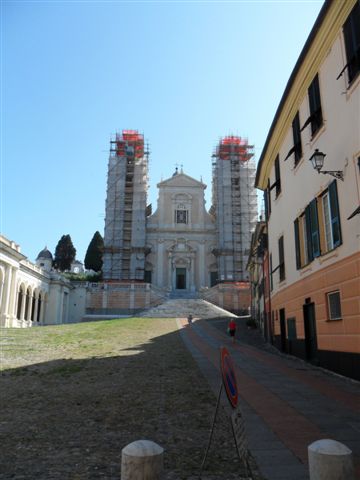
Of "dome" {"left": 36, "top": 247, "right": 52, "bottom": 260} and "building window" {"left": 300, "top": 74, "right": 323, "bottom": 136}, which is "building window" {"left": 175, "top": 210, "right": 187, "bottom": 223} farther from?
"building window" {"left": 300, "top": 74, "right": 323, "bottom": 136}

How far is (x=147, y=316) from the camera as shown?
40.8 m

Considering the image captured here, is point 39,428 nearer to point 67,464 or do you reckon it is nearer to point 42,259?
point 67,464

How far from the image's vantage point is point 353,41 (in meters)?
9.22

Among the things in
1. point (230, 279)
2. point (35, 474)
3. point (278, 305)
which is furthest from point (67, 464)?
point (230, 279)

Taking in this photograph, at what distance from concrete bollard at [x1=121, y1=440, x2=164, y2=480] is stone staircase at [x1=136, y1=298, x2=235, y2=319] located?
122 feet

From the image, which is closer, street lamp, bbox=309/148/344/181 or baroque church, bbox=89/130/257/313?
street lamp, bbox=309/148/344/181

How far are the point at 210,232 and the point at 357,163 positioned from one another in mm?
50764

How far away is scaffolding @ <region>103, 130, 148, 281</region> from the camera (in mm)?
55750

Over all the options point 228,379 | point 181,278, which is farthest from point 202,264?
point 228,379

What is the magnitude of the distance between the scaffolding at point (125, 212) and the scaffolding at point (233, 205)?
10835mm

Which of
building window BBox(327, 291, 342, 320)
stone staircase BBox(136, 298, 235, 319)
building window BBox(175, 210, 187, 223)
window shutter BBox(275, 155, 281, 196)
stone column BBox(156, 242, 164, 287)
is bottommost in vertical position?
building window BBox(327, 291, 342, 320)

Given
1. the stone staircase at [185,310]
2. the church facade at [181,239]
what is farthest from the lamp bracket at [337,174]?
the church facade at [181,239]

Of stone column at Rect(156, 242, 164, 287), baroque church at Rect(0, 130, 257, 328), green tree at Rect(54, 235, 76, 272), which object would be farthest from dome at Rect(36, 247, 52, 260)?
stone column at Rect(156, 242, 164, 287)

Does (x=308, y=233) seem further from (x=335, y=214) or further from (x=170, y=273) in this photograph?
(x=170, y=273)
